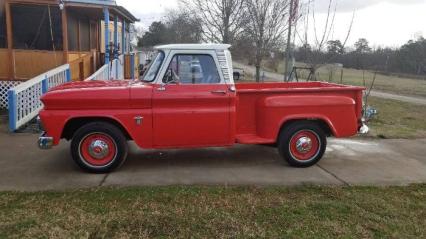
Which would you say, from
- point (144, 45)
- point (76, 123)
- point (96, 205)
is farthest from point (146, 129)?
point (144, 45)

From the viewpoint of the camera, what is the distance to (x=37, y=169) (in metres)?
6.55

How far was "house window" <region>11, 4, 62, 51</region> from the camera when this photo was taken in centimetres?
1288

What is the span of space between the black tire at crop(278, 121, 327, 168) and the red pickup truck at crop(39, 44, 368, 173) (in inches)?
0.6

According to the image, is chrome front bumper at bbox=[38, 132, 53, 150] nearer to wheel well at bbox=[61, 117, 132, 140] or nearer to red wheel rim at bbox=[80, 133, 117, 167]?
wheel well at bbox=[61, 117, 132, 140]

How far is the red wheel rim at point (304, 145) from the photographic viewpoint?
6.86 metres

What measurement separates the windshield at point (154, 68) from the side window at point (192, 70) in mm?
190

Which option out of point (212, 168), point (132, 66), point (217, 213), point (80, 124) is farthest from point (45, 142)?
point (132, 66)

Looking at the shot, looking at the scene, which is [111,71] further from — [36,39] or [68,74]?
[36,39]

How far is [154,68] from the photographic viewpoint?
6.58 meters

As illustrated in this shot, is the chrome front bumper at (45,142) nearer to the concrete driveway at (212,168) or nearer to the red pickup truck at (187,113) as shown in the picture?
the red pickup truck at (187,113)

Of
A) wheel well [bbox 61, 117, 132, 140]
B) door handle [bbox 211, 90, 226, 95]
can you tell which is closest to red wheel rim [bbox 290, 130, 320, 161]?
door handle [bbox 211, 90, 226, 95]

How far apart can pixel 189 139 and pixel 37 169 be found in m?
2.39

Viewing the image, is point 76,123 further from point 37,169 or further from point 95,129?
point 37,169

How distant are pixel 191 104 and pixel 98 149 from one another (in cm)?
153
